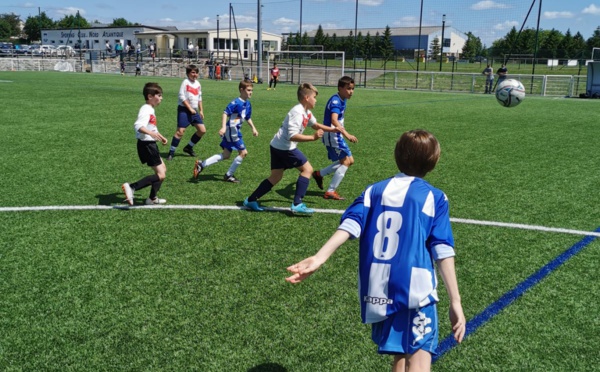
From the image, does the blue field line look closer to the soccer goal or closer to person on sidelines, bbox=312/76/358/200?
person on sidelines, bbox=312/76/358/200

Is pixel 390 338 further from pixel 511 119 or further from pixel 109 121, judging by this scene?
pixel 511 119

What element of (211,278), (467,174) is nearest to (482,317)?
(211,278)

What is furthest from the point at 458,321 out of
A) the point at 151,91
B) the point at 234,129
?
the point at 234,129

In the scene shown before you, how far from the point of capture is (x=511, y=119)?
1795 centimetres

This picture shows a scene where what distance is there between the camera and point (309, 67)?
139ft

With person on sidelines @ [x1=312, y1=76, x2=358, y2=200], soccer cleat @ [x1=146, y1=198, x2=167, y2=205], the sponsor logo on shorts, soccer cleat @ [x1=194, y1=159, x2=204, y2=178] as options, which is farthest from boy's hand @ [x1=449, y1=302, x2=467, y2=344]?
soccer cleat @ [x1=194, y1=159, x2=204, y2=178]

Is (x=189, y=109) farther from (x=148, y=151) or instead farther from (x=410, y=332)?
(x=410, y=332)

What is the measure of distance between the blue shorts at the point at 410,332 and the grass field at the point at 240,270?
3.29 feet

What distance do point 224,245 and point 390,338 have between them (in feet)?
10.8

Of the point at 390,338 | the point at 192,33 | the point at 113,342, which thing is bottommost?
the point at 113,342

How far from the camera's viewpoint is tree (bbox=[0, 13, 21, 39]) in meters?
115

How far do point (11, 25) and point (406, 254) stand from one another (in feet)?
513

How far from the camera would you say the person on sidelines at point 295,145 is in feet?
21.0

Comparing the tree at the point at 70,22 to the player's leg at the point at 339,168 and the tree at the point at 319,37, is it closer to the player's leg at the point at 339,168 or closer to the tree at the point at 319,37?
the tree at the point at 319,37
